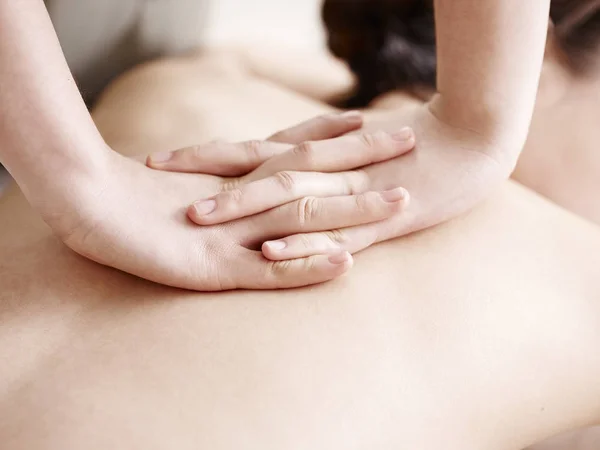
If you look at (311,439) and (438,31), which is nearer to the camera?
(311,439)

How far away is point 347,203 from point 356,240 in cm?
4

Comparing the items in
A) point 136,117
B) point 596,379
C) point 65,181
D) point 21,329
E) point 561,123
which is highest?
point 136,117

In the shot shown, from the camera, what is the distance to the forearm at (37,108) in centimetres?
63

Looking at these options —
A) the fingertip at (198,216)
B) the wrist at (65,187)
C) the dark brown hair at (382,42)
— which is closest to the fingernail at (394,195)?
the fingertip at (198,216)

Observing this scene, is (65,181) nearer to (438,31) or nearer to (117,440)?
(117,440)

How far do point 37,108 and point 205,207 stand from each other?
206mm

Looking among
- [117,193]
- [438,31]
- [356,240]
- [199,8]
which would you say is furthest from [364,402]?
[199,8]

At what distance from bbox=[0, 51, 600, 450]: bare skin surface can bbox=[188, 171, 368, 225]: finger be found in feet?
0.29

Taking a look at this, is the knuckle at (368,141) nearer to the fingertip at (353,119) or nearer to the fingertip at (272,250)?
the fingertip at (353,119)

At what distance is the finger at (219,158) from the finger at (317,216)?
4.5 inches

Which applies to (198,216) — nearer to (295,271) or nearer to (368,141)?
(295,271)

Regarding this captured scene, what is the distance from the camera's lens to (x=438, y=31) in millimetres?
895

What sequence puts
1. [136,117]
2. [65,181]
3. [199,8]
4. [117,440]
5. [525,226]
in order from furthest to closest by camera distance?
[199,8] → [136,117] → [525,226] → [65,181] → [117,440]

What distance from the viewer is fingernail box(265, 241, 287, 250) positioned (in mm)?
734
